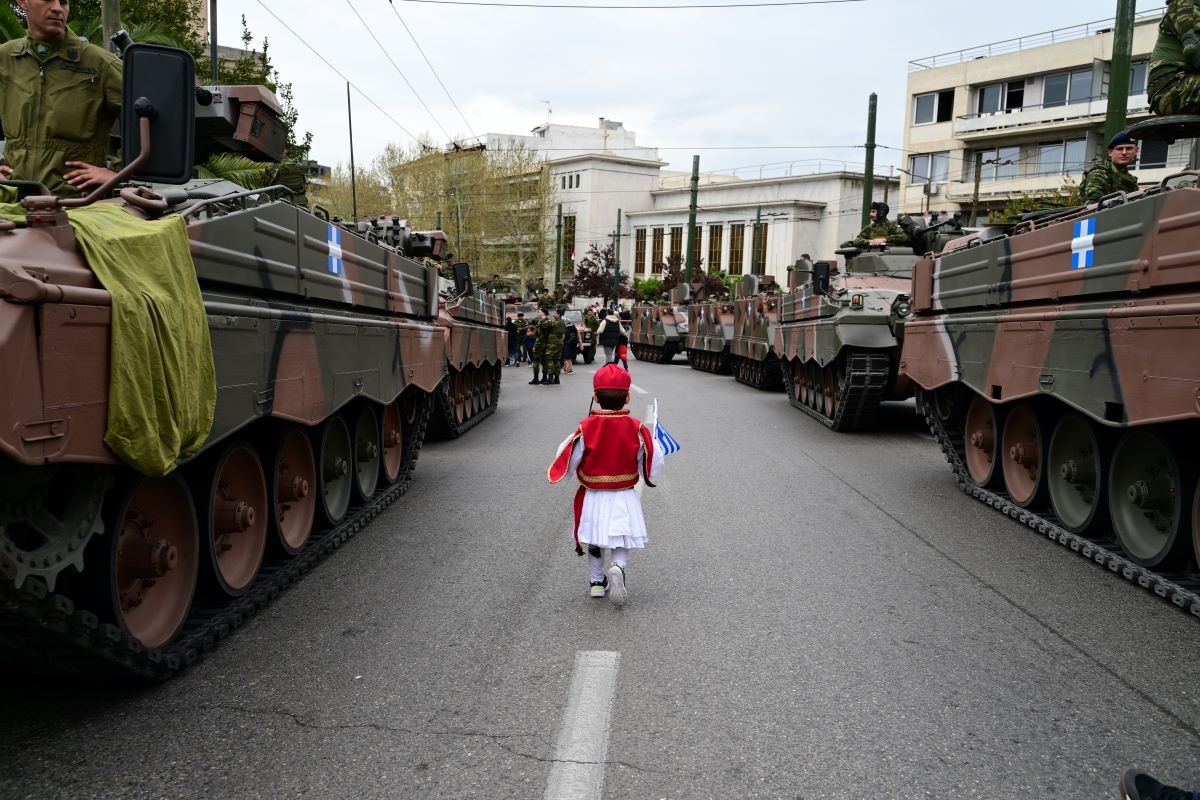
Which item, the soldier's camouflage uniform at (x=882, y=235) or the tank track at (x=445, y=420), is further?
the soldier's camouflage uniform at (x=882, y=235)

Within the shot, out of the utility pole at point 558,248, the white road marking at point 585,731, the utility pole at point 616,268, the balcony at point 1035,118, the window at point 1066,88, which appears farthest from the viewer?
the utility pole at point 616,268

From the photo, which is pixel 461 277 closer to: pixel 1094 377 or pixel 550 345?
pixel 1094 377

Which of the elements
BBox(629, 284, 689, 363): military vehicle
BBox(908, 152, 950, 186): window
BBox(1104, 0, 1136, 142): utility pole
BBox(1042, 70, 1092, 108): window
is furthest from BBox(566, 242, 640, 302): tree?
BBox(1104, 0, 1136, 142): utility pole

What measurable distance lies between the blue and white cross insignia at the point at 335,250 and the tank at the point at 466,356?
399 cm

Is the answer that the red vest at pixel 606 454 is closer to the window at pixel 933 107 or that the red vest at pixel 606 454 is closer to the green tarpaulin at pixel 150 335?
the green tarpaulin at pixel 150 335

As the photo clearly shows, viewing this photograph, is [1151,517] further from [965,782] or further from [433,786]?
[433,786]

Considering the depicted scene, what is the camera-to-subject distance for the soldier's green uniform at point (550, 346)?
76.2 ft

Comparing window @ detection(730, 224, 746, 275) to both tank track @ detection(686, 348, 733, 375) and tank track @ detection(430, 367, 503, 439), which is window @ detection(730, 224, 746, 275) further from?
tank track @ detection(430, 367, 503, 439)

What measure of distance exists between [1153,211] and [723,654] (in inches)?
138

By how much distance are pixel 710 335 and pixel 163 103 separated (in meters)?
24.2

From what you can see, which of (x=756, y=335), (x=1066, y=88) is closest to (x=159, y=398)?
(x=756, y=335)

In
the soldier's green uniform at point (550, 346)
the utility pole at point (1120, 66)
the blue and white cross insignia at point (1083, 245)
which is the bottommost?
the soldier's green uniform at point (550, 346)

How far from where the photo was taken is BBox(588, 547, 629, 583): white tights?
5656mm

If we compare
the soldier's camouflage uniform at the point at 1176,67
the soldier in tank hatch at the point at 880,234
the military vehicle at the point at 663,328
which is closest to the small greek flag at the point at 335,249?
the soldier's camouflage uniform at the point at 1176,67
